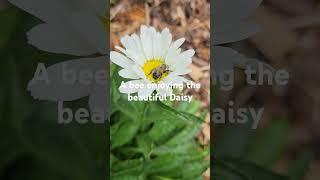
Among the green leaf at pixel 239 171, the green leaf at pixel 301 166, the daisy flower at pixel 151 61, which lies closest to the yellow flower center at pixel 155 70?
the daisy flower at pixel 151 61

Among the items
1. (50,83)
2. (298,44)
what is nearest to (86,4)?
(50,83)

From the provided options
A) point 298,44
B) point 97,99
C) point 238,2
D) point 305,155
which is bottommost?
point 305,155

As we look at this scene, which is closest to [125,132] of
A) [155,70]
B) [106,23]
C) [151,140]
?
[151,140]

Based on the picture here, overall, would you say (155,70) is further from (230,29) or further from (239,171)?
(239,171)

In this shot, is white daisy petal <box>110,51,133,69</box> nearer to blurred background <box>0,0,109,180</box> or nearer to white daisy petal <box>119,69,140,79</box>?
white daisy petal <box>119,69,140,79</box>

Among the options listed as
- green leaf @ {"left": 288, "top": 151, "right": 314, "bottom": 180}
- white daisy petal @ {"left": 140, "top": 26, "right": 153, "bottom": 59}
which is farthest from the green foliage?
green leaf @ {"left": 288, "top": 151, "right": 314, "bottom": 180}

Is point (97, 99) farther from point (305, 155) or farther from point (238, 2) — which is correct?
point (305, 155)

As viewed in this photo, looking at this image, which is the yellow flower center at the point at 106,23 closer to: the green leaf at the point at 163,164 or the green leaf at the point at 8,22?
the green leaf at the point at 8,22
